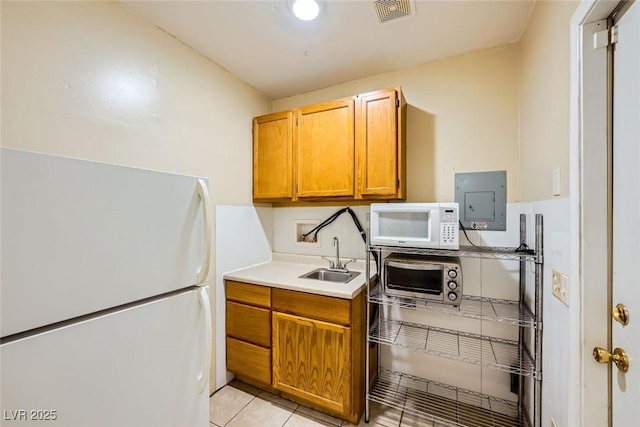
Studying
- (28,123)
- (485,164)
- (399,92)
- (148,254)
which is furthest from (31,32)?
(485,164)

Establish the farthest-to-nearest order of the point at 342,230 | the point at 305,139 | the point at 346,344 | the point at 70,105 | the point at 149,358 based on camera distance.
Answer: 1. the point at 342,230
2. the point at 305,139
3. the point at 346,344
4. the point at 70,105
5. the point at 149,358

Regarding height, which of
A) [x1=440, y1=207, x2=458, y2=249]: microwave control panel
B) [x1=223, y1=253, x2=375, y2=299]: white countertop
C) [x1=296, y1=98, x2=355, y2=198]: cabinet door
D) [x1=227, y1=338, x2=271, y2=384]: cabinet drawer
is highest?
[x1=296, y1=98, x2=355, y2=198]: cabinet door

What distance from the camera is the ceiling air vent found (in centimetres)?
143

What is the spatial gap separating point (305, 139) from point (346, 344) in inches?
61.6

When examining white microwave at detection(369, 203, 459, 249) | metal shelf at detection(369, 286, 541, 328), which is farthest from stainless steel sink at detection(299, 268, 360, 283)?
white microwave at detection(369, 203, 459, 249)

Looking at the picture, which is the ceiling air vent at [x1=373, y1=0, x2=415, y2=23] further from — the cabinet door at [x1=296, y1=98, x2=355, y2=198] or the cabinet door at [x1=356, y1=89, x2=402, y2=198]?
the cabinet door at [x1=296, y1=98, x2=355, y2=198]

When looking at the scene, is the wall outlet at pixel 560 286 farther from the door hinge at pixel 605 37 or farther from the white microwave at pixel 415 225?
the door hinge at pixel 605 37

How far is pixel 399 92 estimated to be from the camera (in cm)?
183

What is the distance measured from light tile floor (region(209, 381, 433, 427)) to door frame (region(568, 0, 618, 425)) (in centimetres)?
107

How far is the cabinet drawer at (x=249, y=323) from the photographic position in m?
1.86

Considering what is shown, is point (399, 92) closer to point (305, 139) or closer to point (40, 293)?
point (305, 139)

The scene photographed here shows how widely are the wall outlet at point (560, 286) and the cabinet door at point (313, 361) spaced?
3.42ft

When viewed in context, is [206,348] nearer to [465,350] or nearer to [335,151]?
[335,151]

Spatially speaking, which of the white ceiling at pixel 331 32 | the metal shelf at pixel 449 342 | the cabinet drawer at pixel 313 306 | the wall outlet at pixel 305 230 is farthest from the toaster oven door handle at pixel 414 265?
the white ceiling at pixel 331 32
